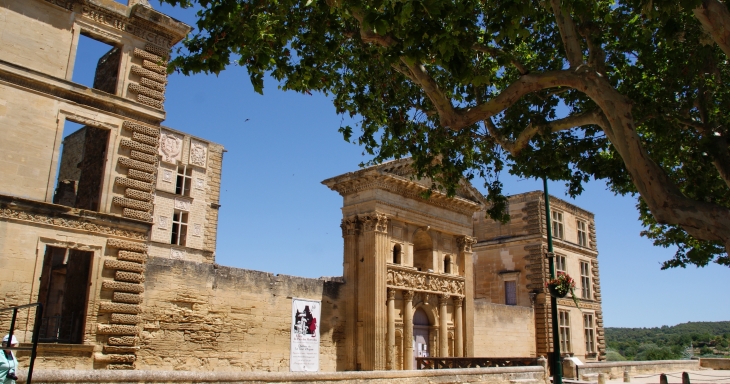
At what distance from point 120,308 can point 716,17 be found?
49.3 feet

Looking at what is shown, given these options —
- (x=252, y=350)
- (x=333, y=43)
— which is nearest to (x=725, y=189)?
(x=333, y=43)

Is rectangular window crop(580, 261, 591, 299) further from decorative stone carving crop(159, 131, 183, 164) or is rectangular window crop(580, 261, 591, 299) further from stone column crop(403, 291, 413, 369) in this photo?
decorative stone carving crop(159, 131, 183, 164)

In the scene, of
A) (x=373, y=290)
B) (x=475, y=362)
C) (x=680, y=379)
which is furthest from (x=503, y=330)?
(x=373, y=290)

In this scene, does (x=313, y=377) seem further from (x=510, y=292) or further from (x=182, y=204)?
(x=510, y=292)

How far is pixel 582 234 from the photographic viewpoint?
4028 centimetres

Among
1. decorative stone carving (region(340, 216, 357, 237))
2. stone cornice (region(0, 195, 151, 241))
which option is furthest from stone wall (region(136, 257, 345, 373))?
decorative stone carving (region(340, 216, 357, 237))

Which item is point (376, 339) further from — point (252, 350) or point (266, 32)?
point (266, 32)

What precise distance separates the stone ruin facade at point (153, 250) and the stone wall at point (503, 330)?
101 mm

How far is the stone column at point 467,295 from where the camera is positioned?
28281 mm

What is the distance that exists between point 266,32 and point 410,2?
398cm

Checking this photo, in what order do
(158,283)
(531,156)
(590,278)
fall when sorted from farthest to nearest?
(590,278)
(158,283)
(531,156)

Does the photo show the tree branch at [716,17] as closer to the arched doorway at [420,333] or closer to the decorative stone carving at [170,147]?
the arched doorway at [420,333]

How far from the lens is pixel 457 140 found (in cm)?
1393

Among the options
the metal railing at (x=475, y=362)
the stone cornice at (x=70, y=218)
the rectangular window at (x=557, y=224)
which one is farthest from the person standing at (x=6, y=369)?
the rectangular window at (x=557, y=224)
